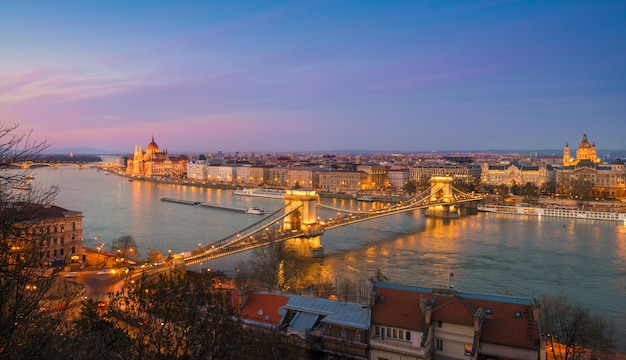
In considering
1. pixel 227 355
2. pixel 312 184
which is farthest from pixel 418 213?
pixel 227 355

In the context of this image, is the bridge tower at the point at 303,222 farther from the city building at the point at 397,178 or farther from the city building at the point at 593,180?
the city building at the point at 397,178

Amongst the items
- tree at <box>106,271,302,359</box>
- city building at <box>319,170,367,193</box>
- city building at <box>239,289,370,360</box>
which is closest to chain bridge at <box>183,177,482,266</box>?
city building at <box>239,289,370,360</box>

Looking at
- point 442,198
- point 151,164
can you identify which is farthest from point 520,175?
point 151,164

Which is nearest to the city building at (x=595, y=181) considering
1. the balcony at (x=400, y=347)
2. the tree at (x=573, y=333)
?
the tree at (x=573, y=333)

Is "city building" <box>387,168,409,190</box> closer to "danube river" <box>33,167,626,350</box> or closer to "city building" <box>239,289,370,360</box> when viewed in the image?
"danube river" <box>33,167,626,350</box>

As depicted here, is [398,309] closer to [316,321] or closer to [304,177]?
[316,321]

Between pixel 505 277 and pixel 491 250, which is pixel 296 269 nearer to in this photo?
pixel 505 277
